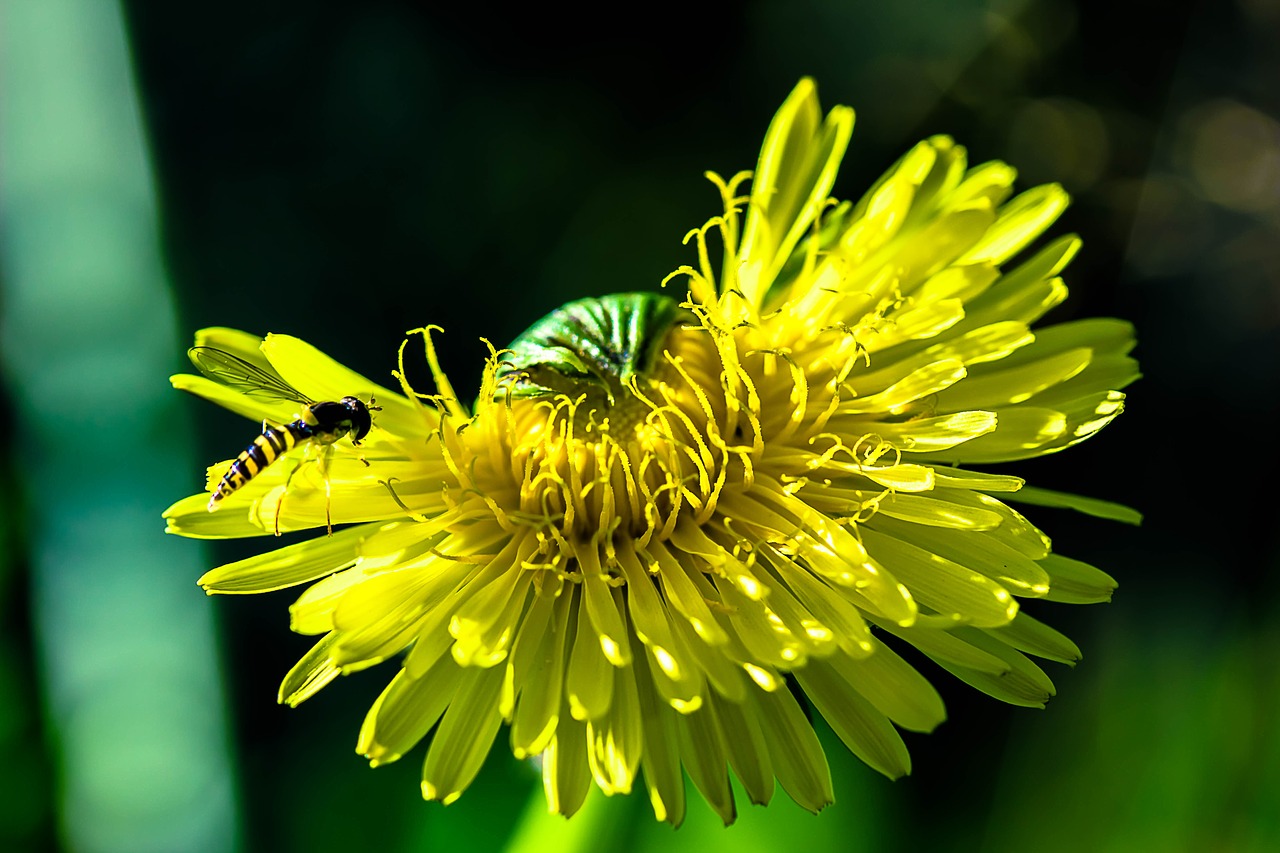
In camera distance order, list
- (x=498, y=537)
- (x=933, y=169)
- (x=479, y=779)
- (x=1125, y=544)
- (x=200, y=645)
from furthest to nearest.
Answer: (x=1125, y=544) → (x=200, y=645) → (x=479, y=779) → (x=933, y=169) → (x=498, y=537)

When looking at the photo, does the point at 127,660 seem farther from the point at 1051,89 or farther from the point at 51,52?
the point at 1051,89

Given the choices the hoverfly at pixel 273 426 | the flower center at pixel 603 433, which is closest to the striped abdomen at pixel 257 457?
the hoverfly at pixel 273 426

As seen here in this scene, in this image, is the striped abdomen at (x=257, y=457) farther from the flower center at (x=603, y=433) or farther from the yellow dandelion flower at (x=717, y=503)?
the flower center at (x=603, y=433)

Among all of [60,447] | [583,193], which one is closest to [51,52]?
[60,447]

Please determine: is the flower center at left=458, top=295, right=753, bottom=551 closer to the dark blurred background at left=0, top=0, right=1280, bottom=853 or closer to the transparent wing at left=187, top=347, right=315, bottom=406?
the transparent wing at left=187, top=347, right=315, bottom=406

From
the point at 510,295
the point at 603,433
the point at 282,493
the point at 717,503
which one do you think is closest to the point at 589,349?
the point at 603,433

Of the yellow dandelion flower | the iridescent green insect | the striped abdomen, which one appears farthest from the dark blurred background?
the striped abdomen
